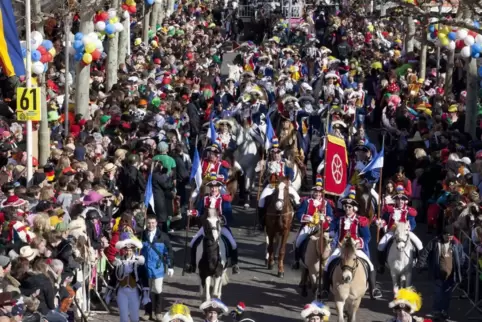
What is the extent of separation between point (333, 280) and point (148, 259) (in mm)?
2549

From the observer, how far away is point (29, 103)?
2170 cm

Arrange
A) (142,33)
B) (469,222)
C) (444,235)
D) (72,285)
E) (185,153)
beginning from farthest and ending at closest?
(142,33) < (185,153) < (469,222) < (444,235) < (72,285)

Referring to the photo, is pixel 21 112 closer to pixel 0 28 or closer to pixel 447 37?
pixel 0 28

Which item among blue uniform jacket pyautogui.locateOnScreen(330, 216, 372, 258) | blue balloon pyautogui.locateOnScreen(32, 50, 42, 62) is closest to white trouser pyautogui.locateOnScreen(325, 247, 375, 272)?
blue uniform jacket pyautogui.locateOnScreen(330, 216, 372, 258)

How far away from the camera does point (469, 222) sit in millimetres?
20812

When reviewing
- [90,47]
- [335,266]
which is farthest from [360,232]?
[90,47]

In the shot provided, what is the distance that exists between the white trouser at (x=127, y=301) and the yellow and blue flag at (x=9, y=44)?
4.56m

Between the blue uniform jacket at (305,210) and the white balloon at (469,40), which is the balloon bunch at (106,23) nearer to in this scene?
the white balloon at (469,40)

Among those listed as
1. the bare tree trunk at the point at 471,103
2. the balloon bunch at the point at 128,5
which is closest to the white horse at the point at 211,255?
the bare tree trunk at the point at 471,103

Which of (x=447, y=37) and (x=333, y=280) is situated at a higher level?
(x=447, y=37)

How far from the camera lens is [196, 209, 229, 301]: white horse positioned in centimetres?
1919

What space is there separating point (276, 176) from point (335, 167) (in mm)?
3206

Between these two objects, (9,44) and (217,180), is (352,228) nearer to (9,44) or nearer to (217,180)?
(217,180)

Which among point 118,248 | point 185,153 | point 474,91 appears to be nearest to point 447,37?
point 474,91
